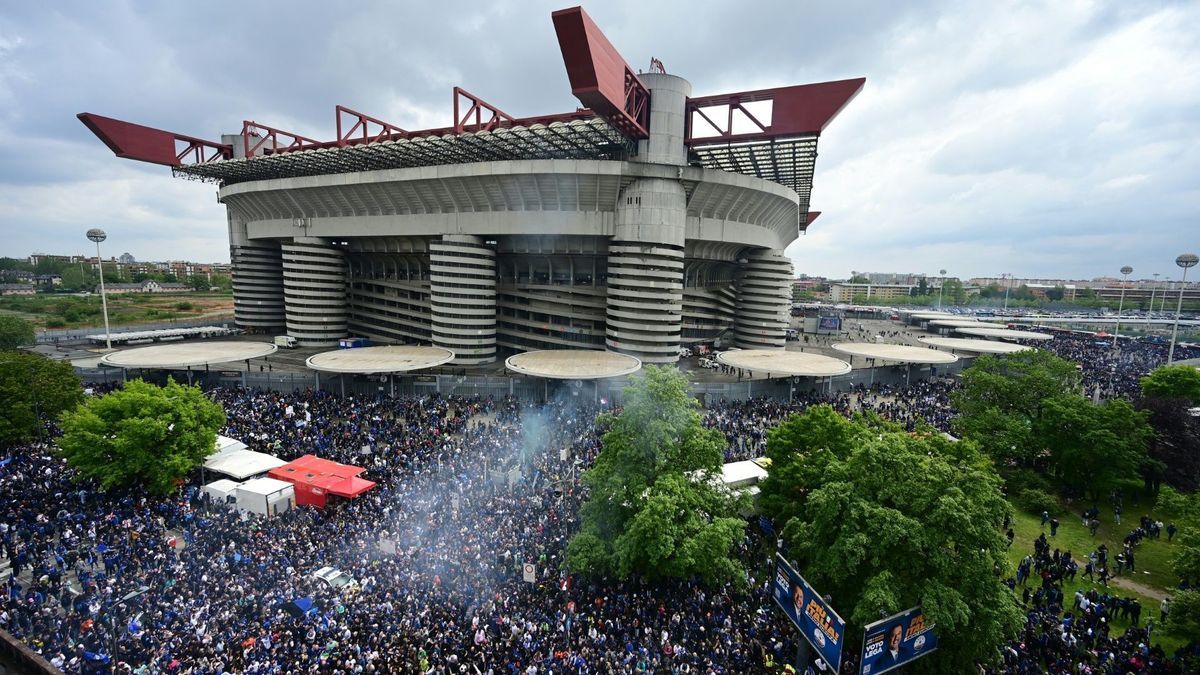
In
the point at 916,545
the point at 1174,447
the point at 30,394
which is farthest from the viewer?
the point at 30,394

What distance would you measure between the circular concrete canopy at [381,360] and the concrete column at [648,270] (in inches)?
571

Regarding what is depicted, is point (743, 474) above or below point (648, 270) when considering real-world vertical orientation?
below

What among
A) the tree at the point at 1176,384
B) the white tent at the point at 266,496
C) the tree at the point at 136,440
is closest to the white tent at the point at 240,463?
the tree at the point at 136,440

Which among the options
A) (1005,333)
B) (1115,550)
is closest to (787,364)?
(1115,550)

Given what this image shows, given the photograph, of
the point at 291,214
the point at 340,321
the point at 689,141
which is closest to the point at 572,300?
the point at 689,141

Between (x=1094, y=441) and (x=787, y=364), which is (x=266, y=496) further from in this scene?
(x=1094, y=441)

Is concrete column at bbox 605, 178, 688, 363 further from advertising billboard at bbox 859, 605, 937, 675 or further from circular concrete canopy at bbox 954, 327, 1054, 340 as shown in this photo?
circular concrete canopy at bbox 954, 327, 1054, 340


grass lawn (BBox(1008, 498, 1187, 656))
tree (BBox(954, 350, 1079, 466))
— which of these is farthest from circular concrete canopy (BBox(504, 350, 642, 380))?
grass lawn (BBox(1008, 498, 1187, 656))

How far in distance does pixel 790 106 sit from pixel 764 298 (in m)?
24.9

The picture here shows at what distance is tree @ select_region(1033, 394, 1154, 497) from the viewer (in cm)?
2245

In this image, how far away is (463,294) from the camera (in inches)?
1762

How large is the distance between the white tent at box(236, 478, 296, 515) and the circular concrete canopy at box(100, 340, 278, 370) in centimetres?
2120

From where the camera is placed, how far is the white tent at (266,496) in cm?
1939

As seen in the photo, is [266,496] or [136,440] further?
[136,440]
